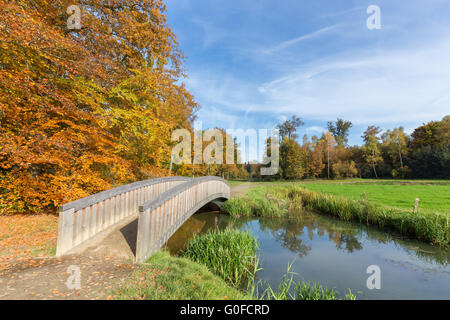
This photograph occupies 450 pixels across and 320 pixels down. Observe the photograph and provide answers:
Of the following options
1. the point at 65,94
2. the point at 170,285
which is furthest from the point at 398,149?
the point at 65,94

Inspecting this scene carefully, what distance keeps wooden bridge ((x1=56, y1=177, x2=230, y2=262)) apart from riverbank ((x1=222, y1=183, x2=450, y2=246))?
22.9ft

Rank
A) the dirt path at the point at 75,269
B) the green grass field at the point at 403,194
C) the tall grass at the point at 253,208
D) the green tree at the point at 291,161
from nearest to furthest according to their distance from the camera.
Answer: the dirt path at the point at 75,269 < the green grass field at the point at 403,194 < the tall grass at the point at 253,208 < the green tree at the point at 291,161

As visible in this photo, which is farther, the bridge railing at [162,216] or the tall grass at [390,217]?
the tall grass at [390,217]

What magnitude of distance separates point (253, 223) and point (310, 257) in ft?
16.5

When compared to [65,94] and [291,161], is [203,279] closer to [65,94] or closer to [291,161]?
[65,94]

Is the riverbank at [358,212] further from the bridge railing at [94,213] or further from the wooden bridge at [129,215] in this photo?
the bridge railing at [94,213]

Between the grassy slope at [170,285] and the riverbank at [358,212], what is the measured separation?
9.42m

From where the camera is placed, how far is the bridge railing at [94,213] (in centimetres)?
429

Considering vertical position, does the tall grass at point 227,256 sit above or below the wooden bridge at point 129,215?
below

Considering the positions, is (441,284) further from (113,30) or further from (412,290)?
(113,30)

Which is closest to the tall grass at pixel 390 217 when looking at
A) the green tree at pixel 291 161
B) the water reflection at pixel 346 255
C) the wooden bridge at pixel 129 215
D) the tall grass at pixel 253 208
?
the water reflection at pixel 346 255

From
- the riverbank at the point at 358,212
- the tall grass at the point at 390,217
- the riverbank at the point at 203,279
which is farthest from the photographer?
the riverbank at the point at 358,212

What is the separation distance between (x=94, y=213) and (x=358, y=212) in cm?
1300
